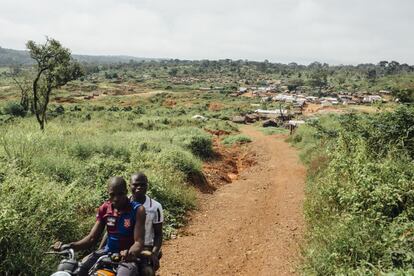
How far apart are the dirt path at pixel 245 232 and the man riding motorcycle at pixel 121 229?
3.28 m

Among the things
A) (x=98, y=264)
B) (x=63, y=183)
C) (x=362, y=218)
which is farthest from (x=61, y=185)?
(x=362, y=218)

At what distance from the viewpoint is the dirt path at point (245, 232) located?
Answer: 7773mm

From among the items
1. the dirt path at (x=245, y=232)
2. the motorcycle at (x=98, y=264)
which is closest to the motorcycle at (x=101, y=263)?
the motorcycle at (x=98, y=264)

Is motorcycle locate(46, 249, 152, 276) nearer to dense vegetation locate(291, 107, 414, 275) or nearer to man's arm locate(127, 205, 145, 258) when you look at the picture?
man's arm locate(127, 205, 145, 258)

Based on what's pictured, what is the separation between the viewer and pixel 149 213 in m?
4.88

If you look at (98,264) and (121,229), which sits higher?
(121,229)

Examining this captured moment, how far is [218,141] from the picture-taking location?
1011 inches

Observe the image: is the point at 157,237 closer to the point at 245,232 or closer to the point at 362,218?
the point at 362,218

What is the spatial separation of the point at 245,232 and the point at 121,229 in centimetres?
588

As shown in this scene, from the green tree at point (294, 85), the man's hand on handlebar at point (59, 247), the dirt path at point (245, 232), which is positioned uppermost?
the man's hand on handlebar at point (59, 247)

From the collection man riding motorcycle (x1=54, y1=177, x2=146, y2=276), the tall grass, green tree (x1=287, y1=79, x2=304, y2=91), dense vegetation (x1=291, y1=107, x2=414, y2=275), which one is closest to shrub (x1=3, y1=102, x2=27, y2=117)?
the tall grass

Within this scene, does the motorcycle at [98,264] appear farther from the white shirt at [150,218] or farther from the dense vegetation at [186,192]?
the dense vegetation at [186,192]

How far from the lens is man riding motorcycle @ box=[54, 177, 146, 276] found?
4090mm

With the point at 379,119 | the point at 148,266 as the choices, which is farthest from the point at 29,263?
the point at 379,119
